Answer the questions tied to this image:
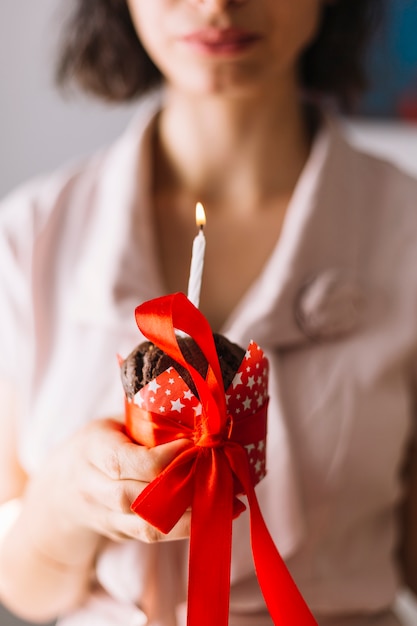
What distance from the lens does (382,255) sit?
734 mm

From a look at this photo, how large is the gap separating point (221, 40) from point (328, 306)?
24 cm

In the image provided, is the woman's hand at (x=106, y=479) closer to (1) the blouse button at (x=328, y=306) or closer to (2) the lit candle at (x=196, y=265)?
(2) the lit candle at (x=196, y=265)

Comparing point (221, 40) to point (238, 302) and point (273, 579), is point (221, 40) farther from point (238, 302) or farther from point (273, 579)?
point (273, 579)

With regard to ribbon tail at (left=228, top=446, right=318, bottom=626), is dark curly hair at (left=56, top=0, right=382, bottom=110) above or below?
above

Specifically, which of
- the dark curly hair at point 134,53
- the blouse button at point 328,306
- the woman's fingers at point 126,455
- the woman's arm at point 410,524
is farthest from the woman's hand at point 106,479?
the dark curly hair at point 134,53

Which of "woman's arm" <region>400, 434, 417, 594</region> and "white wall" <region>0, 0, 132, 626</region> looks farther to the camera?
→ "white wall" <region>0, 0, 132, 626</region>

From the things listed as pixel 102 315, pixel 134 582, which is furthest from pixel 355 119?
pixel 134 582

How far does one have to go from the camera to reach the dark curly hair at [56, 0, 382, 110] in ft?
2.73

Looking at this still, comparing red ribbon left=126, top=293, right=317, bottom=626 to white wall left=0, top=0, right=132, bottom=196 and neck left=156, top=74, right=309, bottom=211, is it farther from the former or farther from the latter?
white wall left=0, top=0, right=132, bottom=196

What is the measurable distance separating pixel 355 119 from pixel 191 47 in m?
0.59

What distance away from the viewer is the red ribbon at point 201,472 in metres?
0.38

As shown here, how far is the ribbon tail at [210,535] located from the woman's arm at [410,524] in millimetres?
429

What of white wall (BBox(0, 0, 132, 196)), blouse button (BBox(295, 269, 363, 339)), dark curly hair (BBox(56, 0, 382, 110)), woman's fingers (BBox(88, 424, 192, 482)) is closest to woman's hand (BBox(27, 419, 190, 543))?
woman's fingers (BBox(88, 424, 192, 482))

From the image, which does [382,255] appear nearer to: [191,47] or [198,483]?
[191,47]
